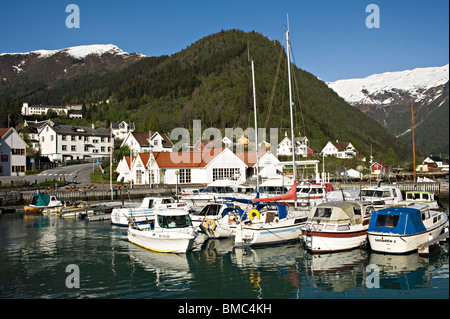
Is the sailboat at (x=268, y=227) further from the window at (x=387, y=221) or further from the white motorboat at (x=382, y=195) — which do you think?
the white motorboat at (x=382, y=195)

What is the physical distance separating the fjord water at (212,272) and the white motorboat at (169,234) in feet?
1.88

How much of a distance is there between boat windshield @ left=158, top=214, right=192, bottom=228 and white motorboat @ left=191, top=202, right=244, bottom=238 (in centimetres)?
265

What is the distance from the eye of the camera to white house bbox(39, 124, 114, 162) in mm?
105562

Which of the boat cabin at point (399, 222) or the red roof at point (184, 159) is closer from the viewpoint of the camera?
the boat cabin at point (399, 222)

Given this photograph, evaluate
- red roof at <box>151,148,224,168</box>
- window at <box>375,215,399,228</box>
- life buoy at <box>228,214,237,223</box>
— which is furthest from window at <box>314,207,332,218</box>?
red roof at <box>151,148,224,168</box>

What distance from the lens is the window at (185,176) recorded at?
206 feet

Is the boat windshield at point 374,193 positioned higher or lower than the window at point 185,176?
lower

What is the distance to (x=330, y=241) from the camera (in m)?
22.5

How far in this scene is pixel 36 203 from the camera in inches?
1748

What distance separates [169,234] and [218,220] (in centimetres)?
583

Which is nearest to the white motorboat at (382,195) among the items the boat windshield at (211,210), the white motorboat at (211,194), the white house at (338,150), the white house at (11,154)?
the white motorboat at (211,194)

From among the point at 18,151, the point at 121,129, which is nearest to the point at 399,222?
the point at 18,151
